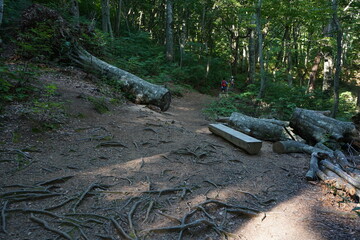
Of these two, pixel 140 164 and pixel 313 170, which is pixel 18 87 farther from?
pixel 313 170

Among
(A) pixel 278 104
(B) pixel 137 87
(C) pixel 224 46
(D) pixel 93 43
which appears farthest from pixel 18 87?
(C) pixel 224 46

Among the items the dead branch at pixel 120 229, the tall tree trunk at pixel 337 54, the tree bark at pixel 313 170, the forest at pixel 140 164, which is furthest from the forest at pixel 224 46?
the tree bark at pixel 313 170

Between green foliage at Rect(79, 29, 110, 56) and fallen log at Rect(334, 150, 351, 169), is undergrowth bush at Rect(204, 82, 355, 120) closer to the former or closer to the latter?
fallen log at Rect(334, 150, 351, 169)

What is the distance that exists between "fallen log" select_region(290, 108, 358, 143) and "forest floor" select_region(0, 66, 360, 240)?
1.93m

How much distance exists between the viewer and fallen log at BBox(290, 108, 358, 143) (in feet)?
25.2

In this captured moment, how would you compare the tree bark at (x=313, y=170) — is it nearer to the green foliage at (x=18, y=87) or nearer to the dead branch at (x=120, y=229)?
the dead branch at (x=120, y=229)

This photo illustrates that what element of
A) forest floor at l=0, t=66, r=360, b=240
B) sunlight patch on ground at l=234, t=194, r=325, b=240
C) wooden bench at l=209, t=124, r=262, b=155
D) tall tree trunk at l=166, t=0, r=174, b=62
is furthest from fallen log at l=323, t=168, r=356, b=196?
tall tree trunk at l=166, t=0, r=174, b=62

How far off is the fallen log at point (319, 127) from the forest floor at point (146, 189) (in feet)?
6.35

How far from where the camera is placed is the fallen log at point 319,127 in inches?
302

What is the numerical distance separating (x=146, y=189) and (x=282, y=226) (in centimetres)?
228

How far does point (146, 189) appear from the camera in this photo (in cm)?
407

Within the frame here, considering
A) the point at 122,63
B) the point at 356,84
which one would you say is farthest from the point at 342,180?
the point at 356,84

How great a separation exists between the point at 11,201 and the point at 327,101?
1485cm

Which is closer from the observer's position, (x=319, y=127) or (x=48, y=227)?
(x=48, y=227)
